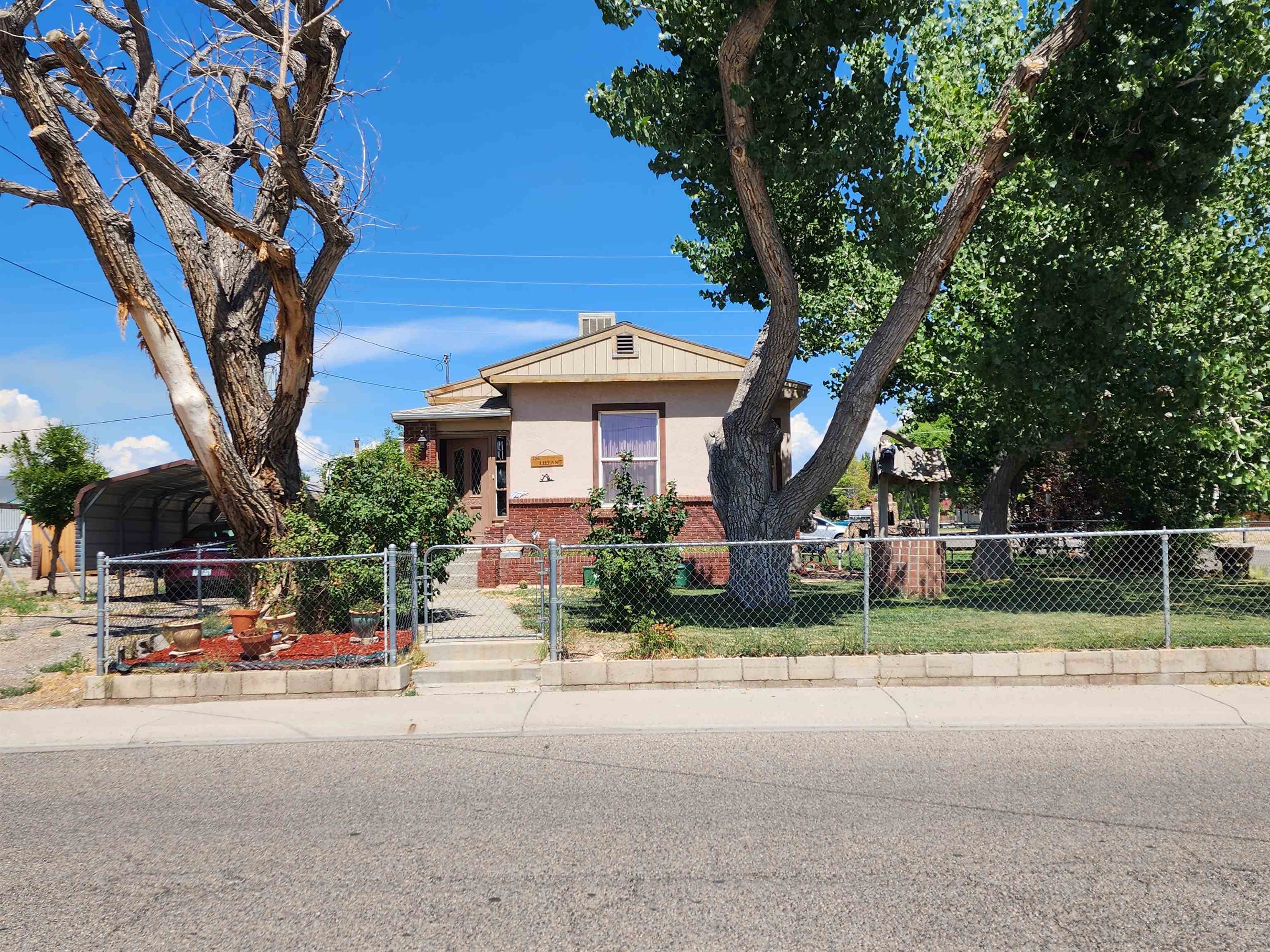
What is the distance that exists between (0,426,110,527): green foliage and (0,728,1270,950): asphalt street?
12.5 meters

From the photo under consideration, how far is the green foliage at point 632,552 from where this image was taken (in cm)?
1036

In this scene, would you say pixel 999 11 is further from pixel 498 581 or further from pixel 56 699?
pixel 56 699

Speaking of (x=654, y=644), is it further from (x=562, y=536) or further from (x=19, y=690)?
(x=562, y=536)

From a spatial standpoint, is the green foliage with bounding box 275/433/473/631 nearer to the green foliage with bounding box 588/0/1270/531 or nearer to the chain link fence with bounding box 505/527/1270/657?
the chain link fence with bounding box 505/527/1270/657

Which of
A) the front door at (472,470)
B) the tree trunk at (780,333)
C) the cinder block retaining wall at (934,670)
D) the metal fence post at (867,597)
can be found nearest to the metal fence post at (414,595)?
the cinder block retaining wall at (934,670)

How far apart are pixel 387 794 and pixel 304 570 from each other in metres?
5.74

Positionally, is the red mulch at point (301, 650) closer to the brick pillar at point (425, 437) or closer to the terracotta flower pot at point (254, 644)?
the terracotta flower pot at point (254, 644)

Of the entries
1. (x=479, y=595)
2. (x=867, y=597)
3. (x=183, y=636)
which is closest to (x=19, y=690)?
(x=183, y=636)

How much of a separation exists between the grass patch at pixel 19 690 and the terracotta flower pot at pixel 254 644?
6.29 ft

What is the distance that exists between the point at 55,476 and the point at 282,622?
10.2 metres

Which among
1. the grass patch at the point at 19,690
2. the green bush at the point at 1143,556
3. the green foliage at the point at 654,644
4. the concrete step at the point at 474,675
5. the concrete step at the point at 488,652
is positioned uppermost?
the green bush at the point at 1143,556

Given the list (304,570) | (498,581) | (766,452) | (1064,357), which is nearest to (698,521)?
(498,581)

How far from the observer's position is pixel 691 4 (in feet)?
35.2

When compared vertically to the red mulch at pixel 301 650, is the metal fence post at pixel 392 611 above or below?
above
